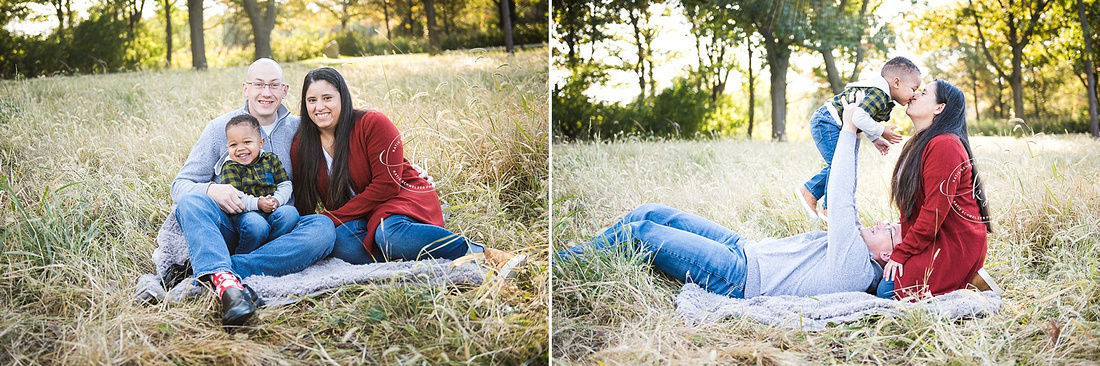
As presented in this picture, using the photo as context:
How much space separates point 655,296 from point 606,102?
2188mm

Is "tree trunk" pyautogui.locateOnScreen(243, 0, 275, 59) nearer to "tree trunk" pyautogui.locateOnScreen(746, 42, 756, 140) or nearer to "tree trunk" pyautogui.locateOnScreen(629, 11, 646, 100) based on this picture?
"tree trunk" pyautogui.locateOnScreen(629, 11, 646, 100)

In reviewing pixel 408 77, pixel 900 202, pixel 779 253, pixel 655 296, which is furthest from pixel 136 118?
pixel 900 202

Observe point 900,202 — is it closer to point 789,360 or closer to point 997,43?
point 789,360

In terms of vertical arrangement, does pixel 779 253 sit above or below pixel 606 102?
below

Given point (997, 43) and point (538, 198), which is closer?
point (538, 198)

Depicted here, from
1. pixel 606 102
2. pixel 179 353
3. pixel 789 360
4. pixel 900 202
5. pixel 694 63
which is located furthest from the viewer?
pixel 606 102

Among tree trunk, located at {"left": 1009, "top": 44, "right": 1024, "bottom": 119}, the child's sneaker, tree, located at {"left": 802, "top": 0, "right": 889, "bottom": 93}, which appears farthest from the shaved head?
tree trunk, located at {"left": 1009, "top": 44, "right": 1024, "bottom": 119}

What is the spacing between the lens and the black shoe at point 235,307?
2.11 metres

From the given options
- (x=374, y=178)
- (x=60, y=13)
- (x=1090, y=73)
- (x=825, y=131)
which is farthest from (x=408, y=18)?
(x=1090, y=73)

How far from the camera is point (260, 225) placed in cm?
244

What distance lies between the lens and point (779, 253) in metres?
2.59

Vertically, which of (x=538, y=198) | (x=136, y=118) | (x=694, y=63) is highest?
(x=694, y=63)

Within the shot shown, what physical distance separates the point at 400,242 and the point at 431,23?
108 centimetres

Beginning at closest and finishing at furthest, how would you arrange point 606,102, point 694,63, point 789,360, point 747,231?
point 789,360, point 747,231, point 694,63, point 606,102
